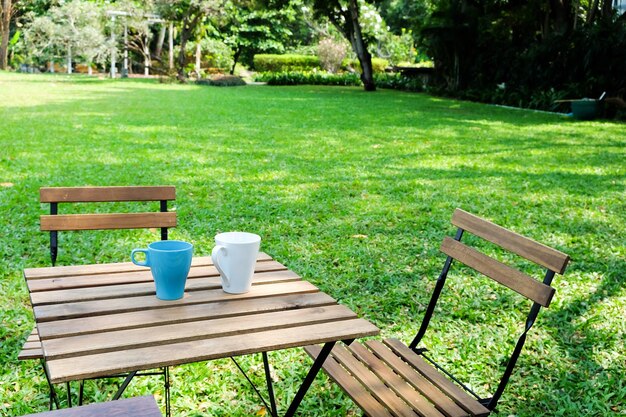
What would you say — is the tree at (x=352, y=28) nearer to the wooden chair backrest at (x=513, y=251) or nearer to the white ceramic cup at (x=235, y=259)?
the wooden chair backrest at (x=513, y=251)

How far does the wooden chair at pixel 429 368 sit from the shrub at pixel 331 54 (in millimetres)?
32230

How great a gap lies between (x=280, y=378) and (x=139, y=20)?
88.2ft

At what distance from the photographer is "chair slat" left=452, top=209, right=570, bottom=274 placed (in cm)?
217

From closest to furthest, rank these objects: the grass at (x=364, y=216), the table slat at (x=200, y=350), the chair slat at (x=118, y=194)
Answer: the table slat at (x=200, y=350), the chair slat at (x=118, y=194), the grass at (x=364, y=216)

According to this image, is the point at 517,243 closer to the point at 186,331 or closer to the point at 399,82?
the point at 186,331

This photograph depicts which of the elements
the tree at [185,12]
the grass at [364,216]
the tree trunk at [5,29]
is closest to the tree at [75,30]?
the tree at [185,12]

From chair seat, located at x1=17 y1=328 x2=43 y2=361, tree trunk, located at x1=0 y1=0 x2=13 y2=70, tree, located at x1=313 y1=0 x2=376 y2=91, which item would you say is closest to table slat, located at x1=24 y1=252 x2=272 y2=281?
chair seat, located at x1=17 y1=328 x2=43 y2=361

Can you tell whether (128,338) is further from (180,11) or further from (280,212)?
Result: (180,11)

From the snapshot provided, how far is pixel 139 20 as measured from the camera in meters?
27.6

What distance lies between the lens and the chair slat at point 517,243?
217cm

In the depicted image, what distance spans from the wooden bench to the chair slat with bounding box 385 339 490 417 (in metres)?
1.27

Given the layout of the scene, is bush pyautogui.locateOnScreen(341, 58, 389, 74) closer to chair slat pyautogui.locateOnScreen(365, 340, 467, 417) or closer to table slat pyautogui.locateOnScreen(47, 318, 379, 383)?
chair slat pyautogui.locateOnScreen(365, 340, 467, 417)

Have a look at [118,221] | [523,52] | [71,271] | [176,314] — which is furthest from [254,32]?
[176,314]

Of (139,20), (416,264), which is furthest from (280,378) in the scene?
(139,20)
